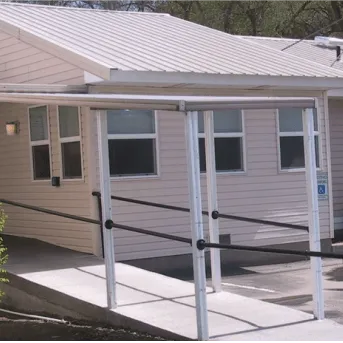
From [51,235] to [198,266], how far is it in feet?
18.3

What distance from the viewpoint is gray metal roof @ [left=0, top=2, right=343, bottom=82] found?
425 inches

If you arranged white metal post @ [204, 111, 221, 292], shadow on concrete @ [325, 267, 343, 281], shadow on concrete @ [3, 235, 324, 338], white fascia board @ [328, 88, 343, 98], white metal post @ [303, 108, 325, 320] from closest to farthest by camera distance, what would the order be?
white metal post @ [303, 108, 325, 320] → shadow on concrete @ [3, 235, 324, 338] → white metal post @ [204, 111, 221, 292] → shadow on concrete @ [325, 267, 343, 281] → white fascia board @ [328, 88, 343, 98]

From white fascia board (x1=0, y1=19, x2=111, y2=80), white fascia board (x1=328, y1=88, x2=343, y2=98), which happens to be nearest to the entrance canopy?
white fascia board (x1=0, y1=19, x2=111, y2=80)

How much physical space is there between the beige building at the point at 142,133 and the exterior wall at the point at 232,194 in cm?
2

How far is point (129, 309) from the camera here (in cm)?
770

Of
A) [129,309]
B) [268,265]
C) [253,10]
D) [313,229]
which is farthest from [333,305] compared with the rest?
[253,10]

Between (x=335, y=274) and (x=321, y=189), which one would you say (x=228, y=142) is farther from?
(x=335, y=274)

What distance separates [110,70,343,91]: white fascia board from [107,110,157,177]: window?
696 mm

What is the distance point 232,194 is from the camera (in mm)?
12172

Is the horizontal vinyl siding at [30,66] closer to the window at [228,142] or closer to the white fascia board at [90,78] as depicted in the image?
the white fascia board at [90,78]

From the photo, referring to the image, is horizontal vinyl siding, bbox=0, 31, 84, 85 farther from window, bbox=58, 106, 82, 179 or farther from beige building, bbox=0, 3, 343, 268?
window, bbox=58, 106, 82, 179

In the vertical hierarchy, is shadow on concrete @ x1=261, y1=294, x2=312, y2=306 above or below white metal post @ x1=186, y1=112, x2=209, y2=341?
below

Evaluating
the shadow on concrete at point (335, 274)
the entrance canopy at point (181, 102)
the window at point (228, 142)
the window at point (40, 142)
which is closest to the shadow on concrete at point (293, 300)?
the shadow on concrete at point (335, 274)

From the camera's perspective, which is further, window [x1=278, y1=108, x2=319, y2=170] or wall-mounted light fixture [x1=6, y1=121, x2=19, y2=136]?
window [x1=278, y1=108, x2=319, y2=170]
